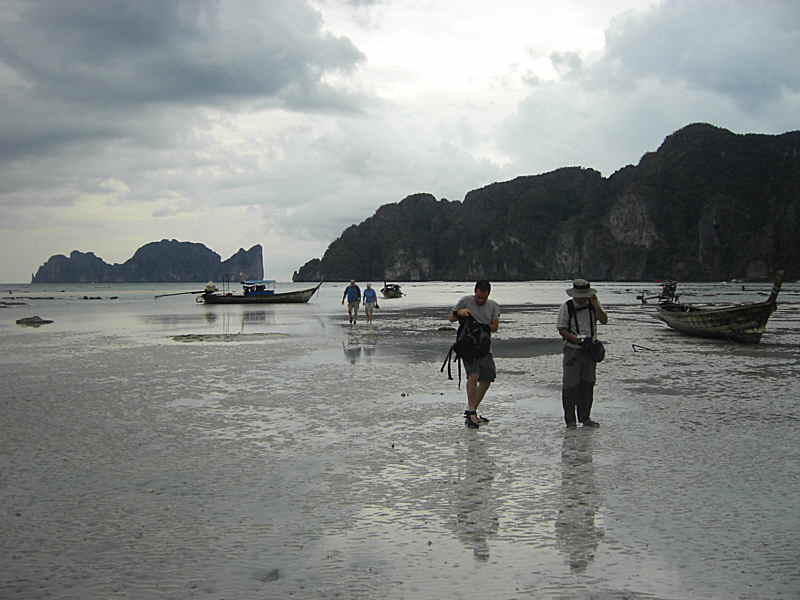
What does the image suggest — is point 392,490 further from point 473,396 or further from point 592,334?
point 592,334

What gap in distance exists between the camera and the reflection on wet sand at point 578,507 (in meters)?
4.52

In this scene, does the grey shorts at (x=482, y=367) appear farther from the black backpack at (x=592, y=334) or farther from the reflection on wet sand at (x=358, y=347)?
the reflection on wet sand at (x=358, y=347)

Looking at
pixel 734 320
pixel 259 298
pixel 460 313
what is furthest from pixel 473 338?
pixel 259 298

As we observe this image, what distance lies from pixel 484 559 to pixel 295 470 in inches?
107

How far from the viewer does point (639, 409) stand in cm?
991

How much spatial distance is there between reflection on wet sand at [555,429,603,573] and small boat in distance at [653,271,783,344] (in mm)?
13946

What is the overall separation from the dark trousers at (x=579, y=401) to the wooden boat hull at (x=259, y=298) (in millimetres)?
41470

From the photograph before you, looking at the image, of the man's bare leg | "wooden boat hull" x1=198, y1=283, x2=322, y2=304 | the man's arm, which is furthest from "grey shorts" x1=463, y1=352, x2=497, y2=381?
"wooden boat hull" x1=198, y1=283, x2=322, y2=304

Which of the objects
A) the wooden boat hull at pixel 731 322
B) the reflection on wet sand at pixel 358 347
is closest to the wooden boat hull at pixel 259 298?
the reflection on wet sand at pixel 358 347

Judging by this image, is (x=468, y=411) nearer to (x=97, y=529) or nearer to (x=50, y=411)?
(x=97, y=529)

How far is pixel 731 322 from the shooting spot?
68.5 ft

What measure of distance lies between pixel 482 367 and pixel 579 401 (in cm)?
131

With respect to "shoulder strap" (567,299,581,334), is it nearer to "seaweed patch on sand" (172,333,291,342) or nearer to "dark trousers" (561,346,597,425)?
"dark trousers" (561,346,597,425)

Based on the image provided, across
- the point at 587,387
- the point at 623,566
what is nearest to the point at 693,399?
the point at 587,387
